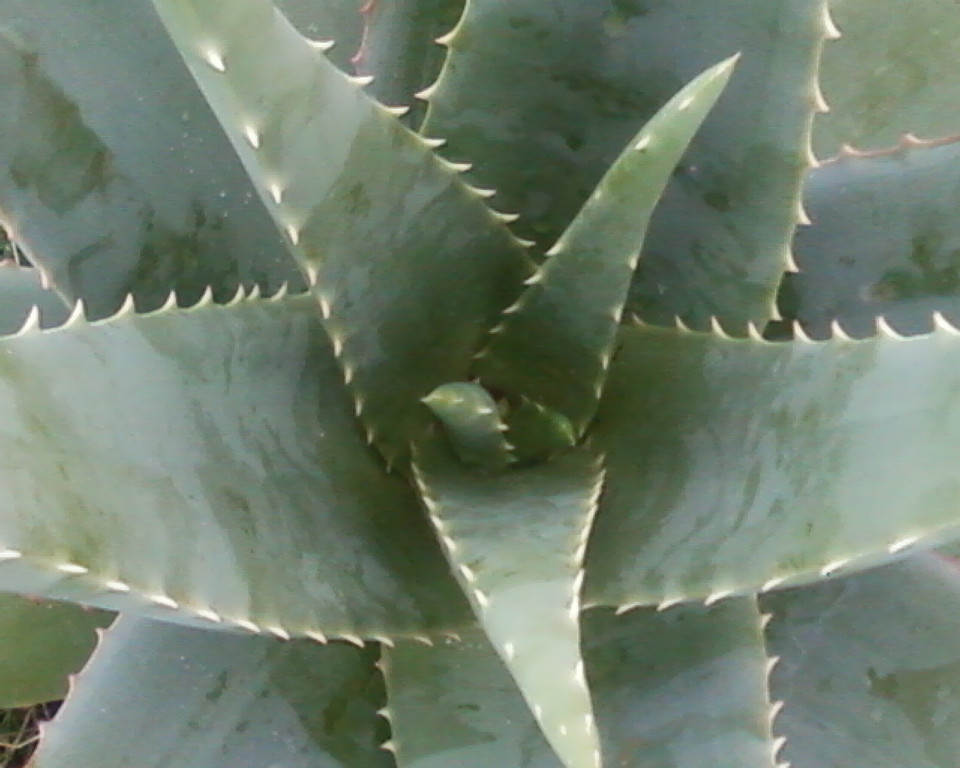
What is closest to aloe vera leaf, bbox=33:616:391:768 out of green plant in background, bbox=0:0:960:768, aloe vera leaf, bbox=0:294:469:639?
green plant in background, bbox=0:0:960:768

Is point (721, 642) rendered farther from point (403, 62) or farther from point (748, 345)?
point (403, 62)

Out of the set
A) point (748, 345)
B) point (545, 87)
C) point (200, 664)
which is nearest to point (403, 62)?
point (545, 87)

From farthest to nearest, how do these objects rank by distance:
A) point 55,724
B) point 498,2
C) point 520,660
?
point 55,724, point 498,2, point 520,660

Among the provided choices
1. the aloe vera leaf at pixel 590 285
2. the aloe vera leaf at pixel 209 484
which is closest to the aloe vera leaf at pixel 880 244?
the aloe vera leaf at pixel 590 285

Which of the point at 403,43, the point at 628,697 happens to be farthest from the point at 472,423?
the point at 403,43

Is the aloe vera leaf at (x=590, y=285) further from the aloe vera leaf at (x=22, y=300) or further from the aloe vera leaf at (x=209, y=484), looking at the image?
the aloe vera leaf at (x=22, y=300)

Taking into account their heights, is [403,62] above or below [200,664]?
above
